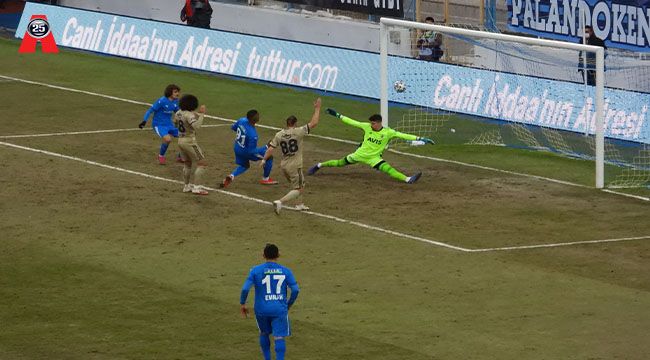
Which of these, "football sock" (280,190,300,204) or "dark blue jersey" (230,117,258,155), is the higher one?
"dark blue jersey" (230,117,258,155)

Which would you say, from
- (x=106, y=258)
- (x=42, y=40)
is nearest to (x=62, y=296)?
(x=106, y=258)

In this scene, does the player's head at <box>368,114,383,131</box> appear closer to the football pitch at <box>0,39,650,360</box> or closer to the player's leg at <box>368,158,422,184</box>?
the player's leg at <box>368,158,422,184</box>

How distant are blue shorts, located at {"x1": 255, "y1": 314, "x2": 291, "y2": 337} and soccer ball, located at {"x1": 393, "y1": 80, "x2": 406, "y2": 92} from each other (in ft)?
63.8

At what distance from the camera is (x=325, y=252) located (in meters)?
23.9

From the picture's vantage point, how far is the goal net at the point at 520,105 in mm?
31531

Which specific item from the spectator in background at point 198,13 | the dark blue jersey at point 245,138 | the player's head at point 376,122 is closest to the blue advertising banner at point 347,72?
the spectator in background at point 198,13

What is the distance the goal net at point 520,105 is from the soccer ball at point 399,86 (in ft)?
0.12

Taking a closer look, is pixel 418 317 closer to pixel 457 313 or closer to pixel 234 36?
pixel 457 313

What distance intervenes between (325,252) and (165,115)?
25.6 ft

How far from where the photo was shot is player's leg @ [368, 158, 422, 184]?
29.2 m

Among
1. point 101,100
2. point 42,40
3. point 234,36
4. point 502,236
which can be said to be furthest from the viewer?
point 42,40

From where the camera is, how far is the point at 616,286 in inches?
868

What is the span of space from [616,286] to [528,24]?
2064 cm

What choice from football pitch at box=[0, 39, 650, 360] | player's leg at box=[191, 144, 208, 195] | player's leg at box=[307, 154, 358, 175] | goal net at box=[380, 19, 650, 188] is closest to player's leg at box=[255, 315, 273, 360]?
football pitch at box=[0, 39, 650, 360]
